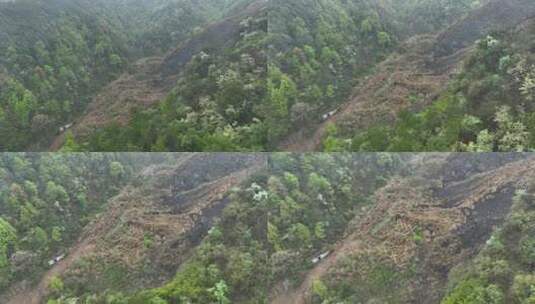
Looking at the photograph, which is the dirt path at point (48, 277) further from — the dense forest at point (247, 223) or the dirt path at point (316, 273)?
the dirt path at point (316, 273)

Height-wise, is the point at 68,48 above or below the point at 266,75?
above

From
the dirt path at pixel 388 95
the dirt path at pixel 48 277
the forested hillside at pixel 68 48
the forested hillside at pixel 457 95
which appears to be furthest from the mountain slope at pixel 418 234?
the forested hillside at pixel 68 48

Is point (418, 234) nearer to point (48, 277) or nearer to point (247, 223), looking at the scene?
point (247, 223)

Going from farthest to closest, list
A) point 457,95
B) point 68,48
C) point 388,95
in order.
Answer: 1. point 68,48
2. point 388,95
3. point 457,95

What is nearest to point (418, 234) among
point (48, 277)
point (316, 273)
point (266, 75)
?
point (316, 273)

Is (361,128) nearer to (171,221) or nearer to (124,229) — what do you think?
(171,221)

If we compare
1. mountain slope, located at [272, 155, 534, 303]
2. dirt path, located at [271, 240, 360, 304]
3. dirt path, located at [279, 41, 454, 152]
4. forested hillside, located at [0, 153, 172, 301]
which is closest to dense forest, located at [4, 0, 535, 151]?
dirt path, located at [279, 41, 454, 152]
